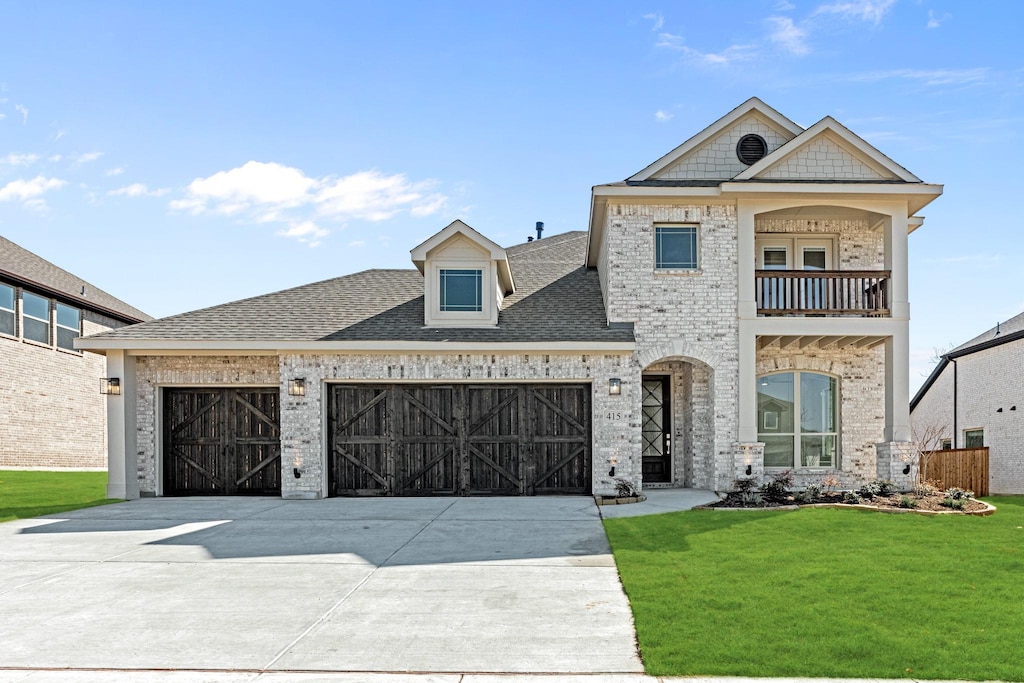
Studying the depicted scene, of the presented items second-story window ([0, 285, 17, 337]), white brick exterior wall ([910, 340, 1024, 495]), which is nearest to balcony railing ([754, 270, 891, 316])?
white brick exterior wall ([910, 340, 1024, 495])

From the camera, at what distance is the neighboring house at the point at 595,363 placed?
15781 millimetres

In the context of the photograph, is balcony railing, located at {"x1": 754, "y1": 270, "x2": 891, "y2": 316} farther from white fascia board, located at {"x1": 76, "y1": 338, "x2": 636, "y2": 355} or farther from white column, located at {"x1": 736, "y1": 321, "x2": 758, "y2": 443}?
white fascia board, located at {"x1": 76, "y1": 338, "x2": 636, "y2": 355}

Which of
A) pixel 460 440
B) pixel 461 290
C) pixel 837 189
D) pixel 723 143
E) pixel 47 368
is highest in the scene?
pixel 723 143

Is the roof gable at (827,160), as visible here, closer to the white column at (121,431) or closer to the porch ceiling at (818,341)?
the porch ceiling at (818,341)

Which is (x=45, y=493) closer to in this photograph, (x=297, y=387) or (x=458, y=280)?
(x=297, y=387)

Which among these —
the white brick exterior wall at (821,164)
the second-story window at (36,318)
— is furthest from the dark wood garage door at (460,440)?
the second-story window at (36,318)

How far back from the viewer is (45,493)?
1809 cm

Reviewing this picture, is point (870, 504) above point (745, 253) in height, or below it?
below

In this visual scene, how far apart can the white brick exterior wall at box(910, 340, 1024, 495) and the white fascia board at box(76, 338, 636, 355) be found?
12.8m

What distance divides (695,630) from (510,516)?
6533 mm

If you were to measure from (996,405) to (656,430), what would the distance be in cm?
1150

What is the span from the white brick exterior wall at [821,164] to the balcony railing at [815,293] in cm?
205

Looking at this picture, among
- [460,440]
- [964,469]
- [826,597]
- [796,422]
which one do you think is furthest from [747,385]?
[826,597]

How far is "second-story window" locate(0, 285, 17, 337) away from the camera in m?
25.3
